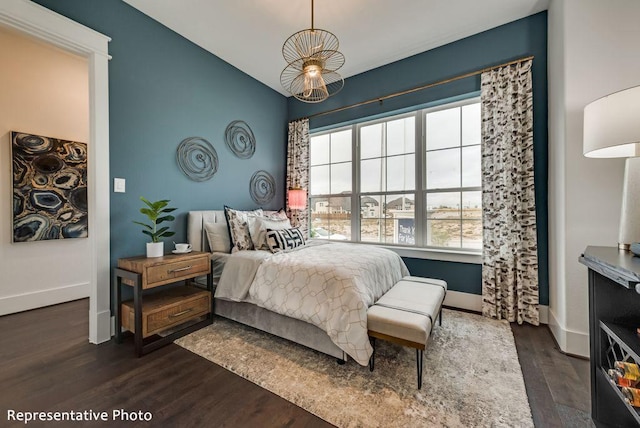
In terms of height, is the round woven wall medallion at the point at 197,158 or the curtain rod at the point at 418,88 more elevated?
the curtain rod at the point at 418,88

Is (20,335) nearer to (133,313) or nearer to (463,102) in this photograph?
(133,313)

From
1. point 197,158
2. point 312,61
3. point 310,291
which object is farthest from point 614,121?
point 197,158

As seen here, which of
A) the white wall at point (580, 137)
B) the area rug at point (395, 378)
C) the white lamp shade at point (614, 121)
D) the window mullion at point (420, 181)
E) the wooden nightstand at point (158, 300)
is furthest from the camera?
the window mullion at point (420, 181)

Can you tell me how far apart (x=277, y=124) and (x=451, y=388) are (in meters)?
3.97

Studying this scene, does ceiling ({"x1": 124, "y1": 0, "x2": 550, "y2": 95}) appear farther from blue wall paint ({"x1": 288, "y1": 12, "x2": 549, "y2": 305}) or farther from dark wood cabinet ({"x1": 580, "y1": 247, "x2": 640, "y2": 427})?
dark wood cabinet ({"x1": 580, "y1": 247, "x2": 640, "y2": 427})

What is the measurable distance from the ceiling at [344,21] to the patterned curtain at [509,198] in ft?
1.89

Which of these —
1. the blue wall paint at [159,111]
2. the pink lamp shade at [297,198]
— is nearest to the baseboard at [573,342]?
the pink lamp shade at [297,198]

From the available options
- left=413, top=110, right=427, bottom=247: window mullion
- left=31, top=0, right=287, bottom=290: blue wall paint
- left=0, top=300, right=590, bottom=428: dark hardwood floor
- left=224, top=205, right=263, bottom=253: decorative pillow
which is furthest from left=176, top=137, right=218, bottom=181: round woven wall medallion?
left=413, top=110, right=427, bottom=247: window mullion

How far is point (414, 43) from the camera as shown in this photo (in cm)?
296

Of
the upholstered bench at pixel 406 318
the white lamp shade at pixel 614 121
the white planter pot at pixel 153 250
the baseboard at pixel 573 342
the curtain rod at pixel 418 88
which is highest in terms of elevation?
the curtain rod at pixel 418 88

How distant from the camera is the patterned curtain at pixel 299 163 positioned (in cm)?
408

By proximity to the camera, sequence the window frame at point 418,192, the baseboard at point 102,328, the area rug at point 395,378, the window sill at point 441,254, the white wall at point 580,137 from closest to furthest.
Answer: the area rug at point 395,378 → the white wall at point 580,137 → the baseboard at point 102,328 → the window sill at point 441,254 → the window frame at point 418,192

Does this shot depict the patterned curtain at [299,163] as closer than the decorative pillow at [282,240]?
No

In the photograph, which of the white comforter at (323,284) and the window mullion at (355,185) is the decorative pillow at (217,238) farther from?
the window mullion at (355,185)
